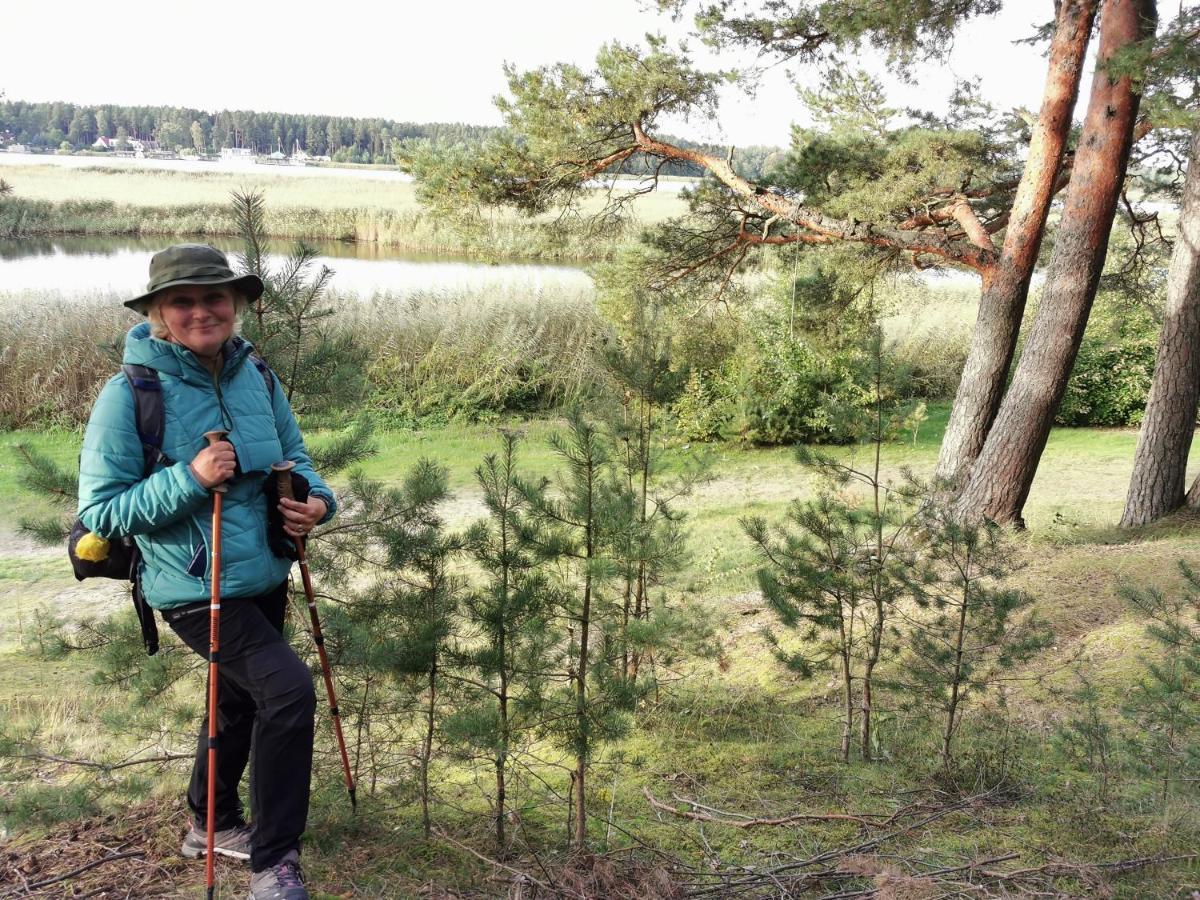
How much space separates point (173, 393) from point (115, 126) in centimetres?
6034

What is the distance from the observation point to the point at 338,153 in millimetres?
54844

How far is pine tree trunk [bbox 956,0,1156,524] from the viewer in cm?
712

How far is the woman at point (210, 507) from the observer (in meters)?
2.34

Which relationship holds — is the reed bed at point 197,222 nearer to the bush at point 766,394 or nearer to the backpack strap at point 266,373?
the bush at point 766,394

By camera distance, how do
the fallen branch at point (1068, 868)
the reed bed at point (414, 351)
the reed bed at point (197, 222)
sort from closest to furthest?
the fallen branch at point (1068, 868), the reed bed at point (414, 351), the reed bed at point (197, 222)

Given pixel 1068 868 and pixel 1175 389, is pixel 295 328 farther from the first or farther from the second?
pixel 1175 389

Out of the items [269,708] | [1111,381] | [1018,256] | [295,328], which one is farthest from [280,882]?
[1111,381]

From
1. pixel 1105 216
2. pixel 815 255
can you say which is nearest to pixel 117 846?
pixel 1105 216

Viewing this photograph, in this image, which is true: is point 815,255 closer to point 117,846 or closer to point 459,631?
point 459,631

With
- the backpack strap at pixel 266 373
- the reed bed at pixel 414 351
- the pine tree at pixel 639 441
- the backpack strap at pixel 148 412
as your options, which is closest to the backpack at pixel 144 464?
the backpack strap at pixel 148 412

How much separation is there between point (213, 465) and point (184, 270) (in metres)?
0.56

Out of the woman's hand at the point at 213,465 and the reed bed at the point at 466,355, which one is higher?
the woman's hand at the point at 213,465

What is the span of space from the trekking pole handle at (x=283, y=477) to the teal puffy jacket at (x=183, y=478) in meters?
0.03

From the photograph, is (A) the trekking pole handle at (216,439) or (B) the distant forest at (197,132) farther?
(B) the distant forest at (197,132)
